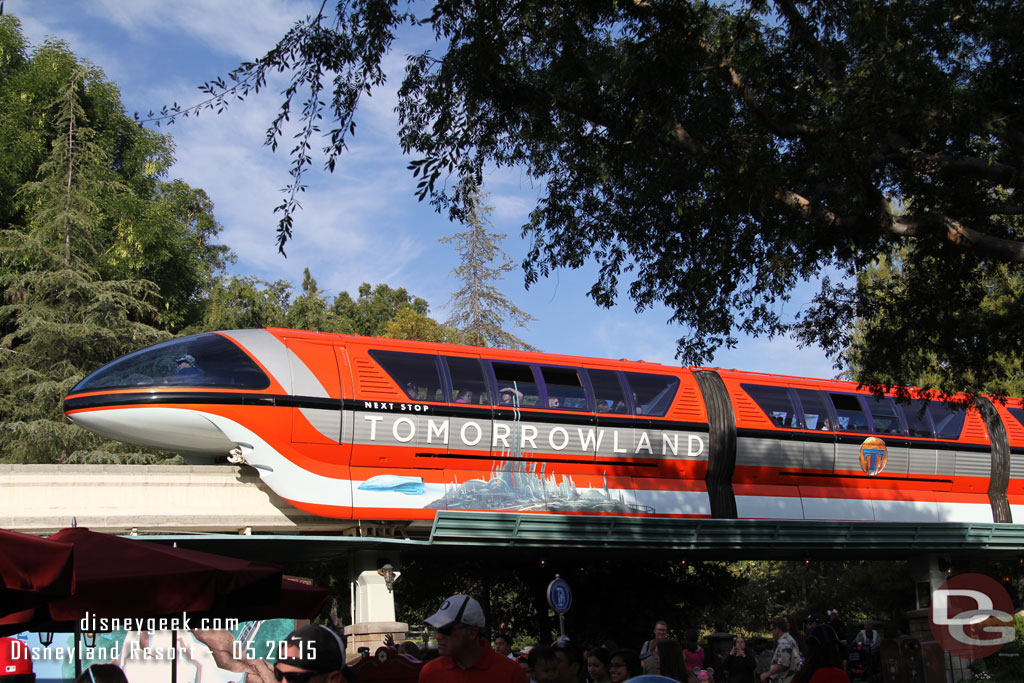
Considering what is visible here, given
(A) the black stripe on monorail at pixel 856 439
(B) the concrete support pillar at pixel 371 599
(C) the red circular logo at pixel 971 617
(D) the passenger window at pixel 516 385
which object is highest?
(D) the passenger window at pixel 516 385

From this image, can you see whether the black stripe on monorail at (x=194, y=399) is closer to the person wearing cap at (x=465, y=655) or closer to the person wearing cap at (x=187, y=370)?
the person wearing cap at (x=187, y=370)

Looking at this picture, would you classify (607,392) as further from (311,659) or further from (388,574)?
(311,659)

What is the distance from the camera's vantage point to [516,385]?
1670 cm

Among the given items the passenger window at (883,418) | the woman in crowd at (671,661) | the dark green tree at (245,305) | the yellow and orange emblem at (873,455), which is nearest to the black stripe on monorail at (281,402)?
the yellow and orange emblem at (873,455)

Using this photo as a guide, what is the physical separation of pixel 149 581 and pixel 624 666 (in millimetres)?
3311

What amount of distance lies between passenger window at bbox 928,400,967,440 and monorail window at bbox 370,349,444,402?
11.1 m

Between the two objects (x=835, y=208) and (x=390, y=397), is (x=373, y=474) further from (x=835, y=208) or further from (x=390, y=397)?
(x=835, y=208)

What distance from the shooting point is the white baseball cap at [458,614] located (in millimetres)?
5559

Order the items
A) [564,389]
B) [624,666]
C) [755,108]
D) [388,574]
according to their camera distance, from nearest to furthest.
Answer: [624,666], [755,108], [388,574], [564,389]

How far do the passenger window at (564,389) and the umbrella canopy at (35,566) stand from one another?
11.1 meters

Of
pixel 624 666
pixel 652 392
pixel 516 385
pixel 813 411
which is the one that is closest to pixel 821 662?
pixel 624 666

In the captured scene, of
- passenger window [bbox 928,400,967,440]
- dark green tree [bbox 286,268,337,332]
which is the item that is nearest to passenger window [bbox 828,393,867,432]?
passenger window [bbox 928,400,967,440]

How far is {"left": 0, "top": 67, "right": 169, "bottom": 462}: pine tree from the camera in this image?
25.0 metres

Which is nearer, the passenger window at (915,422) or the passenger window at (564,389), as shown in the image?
the passenger window at (564,389)
